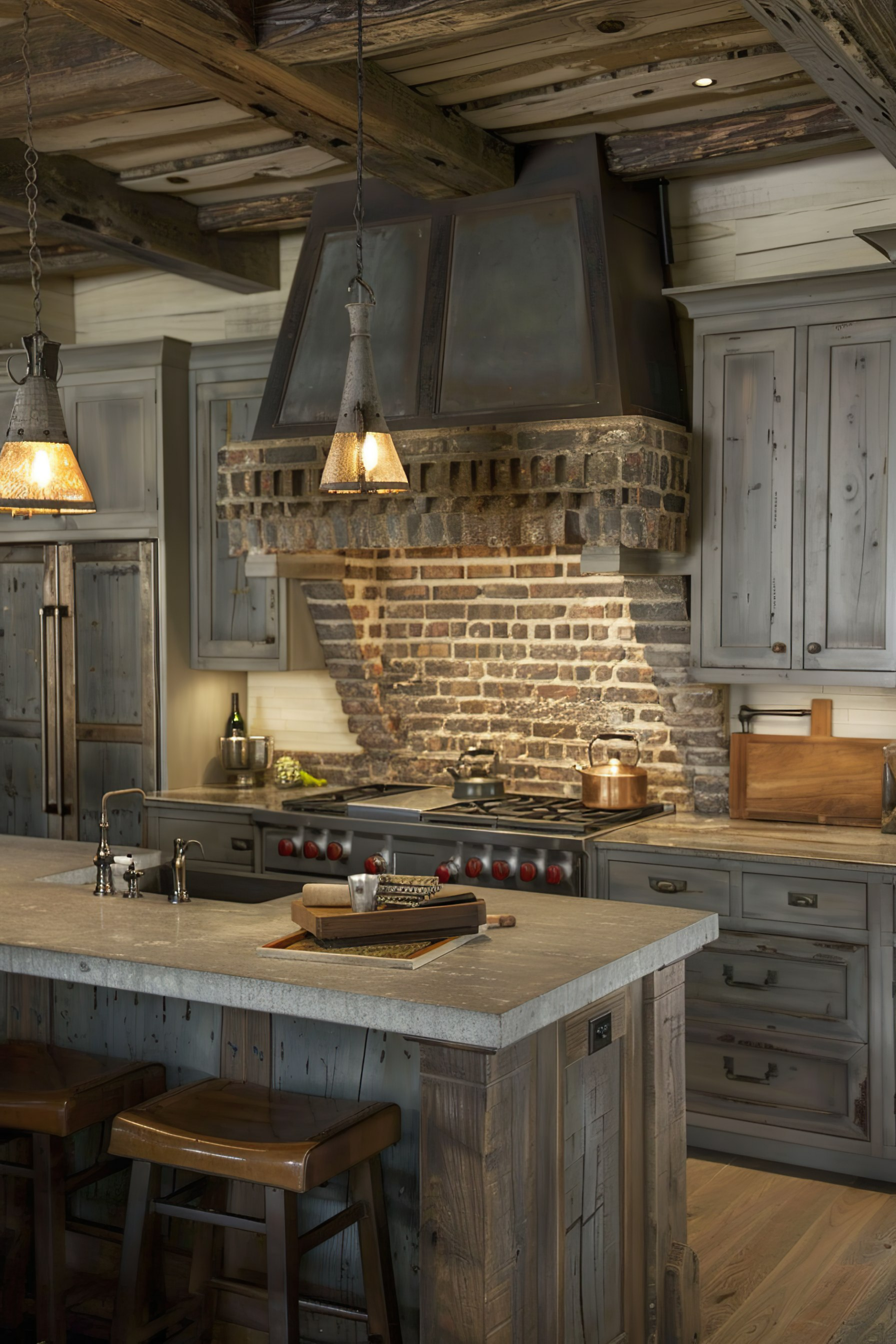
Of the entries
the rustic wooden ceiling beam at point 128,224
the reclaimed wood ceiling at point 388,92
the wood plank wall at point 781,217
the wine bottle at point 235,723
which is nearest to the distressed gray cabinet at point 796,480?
the wood plank wall at point 781,217

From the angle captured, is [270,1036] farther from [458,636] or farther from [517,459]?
[458,636]

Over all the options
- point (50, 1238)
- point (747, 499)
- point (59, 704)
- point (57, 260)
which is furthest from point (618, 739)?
point (57, 260)

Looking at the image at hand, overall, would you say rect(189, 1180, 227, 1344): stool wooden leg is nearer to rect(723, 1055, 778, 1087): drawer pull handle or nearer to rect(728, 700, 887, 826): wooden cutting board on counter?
rect(723, 1055, 778, 1087): drawer pull handle

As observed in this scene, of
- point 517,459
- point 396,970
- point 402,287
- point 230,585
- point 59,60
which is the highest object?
point 59,60

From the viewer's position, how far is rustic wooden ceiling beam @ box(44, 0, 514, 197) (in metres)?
3.26

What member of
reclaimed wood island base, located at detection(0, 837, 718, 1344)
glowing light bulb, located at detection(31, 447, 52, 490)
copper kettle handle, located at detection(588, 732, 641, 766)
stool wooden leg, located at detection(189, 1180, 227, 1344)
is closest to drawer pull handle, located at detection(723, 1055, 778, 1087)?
copper kettle handle, located at detection(588, 732, 641, 766)

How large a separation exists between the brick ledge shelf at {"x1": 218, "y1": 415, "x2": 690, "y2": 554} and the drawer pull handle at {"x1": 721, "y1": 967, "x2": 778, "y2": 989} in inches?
55.5

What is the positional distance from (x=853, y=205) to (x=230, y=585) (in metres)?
2.85

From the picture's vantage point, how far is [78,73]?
404 centimetres

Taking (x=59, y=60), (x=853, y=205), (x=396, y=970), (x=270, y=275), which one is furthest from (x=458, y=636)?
(x=396, y=970)

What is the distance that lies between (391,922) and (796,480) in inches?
97.0

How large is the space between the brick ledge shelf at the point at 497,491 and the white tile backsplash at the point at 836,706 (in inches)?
27.7

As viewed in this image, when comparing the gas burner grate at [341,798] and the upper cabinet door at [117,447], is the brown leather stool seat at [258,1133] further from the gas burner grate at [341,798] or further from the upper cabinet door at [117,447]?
the upper cabinet door at [117,447]

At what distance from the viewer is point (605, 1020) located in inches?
113
